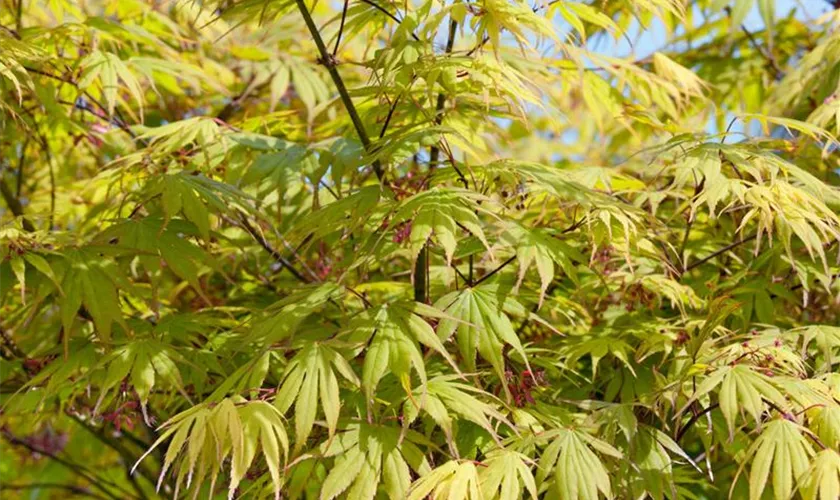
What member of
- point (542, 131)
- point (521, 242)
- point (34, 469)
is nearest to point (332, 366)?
point (521, 242)

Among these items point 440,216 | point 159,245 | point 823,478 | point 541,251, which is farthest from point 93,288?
point 823,478

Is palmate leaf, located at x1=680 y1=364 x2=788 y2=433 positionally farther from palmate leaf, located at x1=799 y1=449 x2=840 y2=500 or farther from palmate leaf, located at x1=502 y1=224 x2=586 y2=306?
palmate leaf, located at x1=502 y1=224 x2=586 y2=306

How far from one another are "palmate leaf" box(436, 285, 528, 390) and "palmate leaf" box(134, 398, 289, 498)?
10.5 inches

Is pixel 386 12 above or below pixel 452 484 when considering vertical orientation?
above

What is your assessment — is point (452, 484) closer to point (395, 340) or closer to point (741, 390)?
point (395, 340)

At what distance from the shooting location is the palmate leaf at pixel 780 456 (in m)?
1.14

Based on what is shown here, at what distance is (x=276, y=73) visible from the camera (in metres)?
2.26

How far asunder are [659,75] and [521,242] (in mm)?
975

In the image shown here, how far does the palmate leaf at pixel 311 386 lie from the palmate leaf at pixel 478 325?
155 mm

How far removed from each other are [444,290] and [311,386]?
0.47 meters

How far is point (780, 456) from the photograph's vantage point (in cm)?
115

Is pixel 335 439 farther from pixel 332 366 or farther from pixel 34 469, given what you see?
pixel 34 469

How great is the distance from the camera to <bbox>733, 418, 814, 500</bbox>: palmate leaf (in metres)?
1.14

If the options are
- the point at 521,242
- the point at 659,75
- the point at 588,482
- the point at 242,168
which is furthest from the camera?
the point at 659,75
